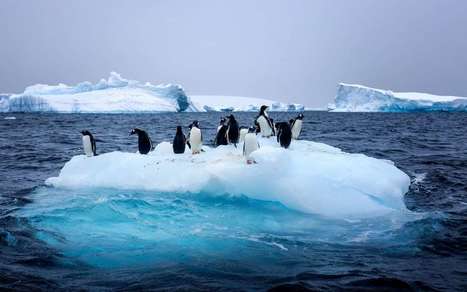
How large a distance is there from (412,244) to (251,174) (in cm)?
262

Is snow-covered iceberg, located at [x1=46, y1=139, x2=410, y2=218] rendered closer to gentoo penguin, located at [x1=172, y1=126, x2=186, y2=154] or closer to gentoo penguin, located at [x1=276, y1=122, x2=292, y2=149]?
gentoo penguin, located at [x1=172, y1=126, x2=186, y2=154]

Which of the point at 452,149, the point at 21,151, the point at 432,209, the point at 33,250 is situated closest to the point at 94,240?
the point at 33,250

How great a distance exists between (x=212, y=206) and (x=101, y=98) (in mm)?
59277

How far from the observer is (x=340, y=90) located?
252 ft

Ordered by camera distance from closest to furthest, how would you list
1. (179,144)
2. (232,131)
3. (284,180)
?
(284,180) < (179,144) < (232,131)

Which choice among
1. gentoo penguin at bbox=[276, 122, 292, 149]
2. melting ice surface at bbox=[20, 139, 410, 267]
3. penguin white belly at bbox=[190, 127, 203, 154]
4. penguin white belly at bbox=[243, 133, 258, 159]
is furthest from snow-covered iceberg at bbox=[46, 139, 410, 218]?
gentoo penguin at bbox=[276, 122, 292, 149]

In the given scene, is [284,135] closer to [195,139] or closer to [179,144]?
[195,139]

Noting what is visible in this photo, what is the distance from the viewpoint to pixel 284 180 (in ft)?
22.4

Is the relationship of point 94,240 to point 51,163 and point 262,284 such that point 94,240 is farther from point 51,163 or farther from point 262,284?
point 51,163

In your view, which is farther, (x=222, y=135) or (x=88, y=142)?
(x=222, y=135)

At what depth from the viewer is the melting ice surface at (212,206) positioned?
199 inches

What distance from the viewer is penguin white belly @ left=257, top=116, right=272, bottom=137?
1173 centimetres

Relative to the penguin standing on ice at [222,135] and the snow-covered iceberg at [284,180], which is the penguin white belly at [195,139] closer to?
the penguin standing on ice at [222,135]

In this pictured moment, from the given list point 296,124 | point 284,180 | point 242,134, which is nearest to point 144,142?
point 242,134
